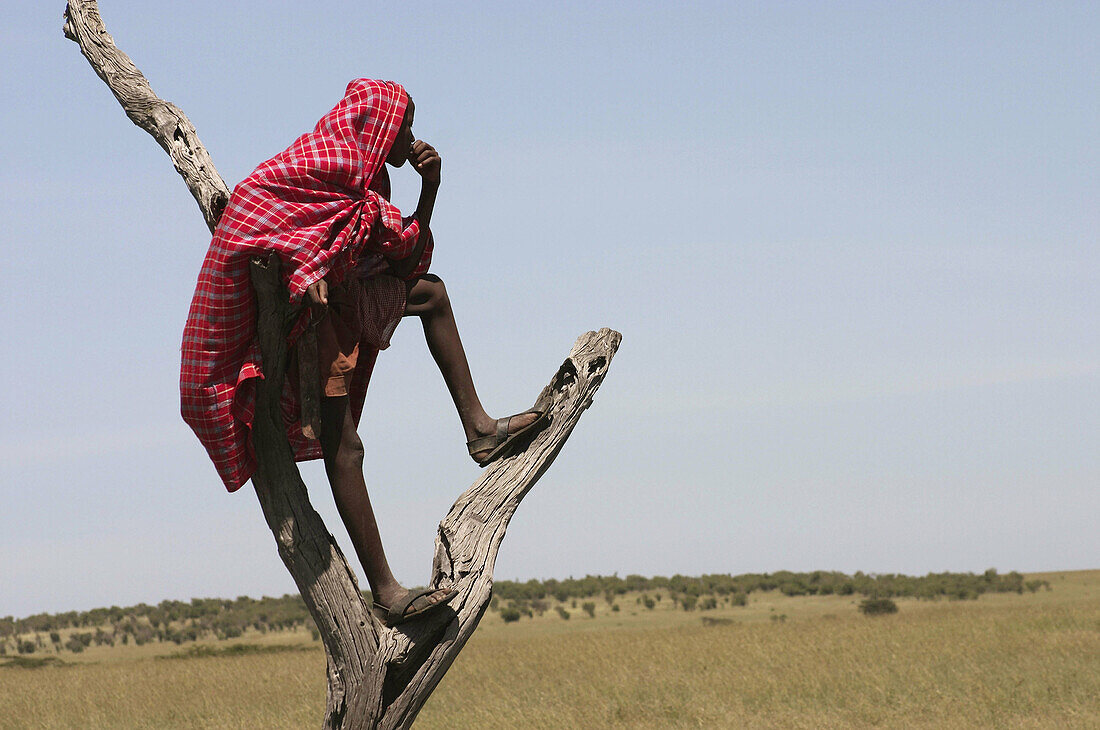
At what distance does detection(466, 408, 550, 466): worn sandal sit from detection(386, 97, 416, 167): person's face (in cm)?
117

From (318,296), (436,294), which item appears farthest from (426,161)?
(318,296)

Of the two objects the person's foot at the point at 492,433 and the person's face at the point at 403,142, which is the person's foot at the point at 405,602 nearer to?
the person's foot at the point at 492,433

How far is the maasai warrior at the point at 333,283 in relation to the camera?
3.47 metres

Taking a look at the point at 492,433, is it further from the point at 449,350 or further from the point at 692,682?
the point at 692,682

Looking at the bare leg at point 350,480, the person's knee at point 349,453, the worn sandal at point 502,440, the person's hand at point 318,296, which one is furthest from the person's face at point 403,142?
the worn sandal at point 502,440

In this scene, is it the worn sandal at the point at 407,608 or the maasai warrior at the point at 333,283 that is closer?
the maasai warrior at the point at 333,283

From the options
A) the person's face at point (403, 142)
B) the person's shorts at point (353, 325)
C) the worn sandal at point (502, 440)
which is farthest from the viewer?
the worn sandal at point (502, 440)

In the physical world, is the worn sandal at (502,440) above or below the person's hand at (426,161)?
below

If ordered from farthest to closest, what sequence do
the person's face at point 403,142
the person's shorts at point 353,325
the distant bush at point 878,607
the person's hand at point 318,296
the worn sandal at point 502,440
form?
the distant bush at point 878,607 < the worn sandal at point 502,440 < the person's face at point 403,142 < the person's shorts at point 353,325 < the person's hand at point 318,296

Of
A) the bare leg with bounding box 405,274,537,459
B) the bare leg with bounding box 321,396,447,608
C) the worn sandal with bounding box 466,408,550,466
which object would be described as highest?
the bare leg with bounding box 405,274,537,459

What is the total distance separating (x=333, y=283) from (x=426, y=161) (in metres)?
0.64

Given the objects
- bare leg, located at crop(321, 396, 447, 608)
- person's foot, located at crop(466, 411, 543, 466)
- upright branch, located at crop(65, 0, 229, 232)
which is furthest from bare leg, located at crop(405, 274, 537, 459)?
upright branch, located at crop(65, 0, 229, 232)

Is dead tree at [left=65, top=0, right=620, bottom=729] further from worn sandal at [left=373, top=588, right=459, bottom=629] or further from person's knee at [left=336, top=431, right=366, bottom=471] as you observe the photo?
person's knee at [left=336, top=431, right=366, bottom=471]

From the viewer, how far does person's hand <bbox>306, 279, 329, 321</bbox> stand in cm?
338
